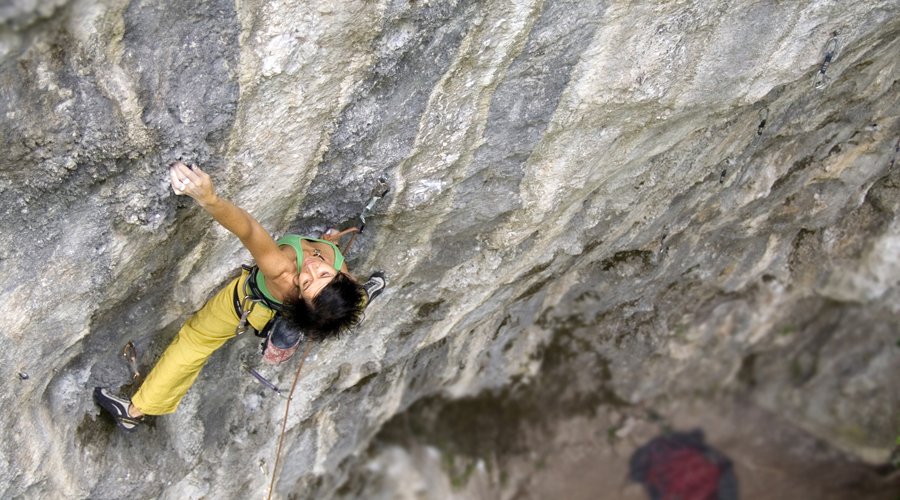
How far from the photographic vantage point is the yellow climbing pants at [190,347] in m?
3.47

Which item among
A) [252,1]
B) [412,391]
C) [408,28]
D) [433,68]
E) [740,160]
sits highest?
[252,1]

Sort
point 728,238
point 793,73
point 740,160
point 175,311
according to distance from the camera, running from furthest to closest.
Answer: point 728,238, point 740,160, point 793,73, point 175,311

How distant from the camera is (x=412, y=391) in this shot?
623 centimetres

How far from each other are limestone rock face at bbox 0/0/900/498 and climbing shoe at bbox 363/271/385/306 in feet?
0.36

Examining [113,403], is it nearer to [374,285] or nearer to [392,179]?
[374,285]

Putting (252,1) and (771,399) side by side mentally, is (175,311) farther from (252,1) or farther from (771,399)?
(771,399)

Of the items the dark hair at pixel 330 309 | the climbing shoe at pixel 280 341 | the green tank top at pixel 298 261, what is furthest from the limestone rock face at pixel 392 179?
the dark hair at pixel 330 309

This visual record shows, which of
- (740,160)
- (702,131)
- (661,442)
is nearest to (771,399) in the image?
(661,442)

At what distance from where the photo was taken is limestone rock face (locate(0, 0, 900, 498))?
103 inches

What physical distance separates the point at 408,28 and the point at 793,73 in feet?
7.84

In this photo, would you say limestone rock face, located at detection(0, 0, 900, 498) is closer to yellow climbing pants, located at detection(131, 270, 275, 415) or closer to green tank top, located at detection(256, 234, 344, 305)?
yellow climbing pants, located at detection(131, 270, 275, 415)

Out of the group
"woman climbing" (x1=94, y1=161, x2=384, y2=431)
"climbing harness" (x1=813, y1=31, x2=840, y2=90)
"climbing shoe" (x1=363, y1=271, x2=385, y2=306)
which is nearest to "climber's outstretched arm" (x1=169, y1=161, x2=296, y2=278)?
"woman climbing" (x1=94, y1=161, x2=384, y2=431)

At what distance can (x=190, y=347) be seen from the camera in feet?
11.7

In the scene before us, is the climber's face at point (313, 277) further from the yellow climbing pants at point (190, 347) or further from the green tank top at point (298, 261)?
the yellow climbing pants at point (190, 347)
